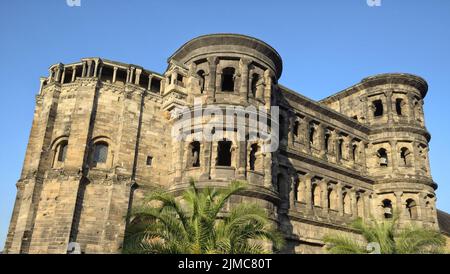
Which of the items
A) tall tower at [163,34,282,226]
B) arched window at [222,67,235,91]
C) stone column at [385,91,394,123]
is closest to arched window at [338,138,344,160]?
stone column at [385,91,394,123]

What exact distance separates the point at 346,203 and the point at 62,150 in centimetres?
1781

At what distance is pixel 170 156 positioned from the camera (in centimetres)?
Result: 2272

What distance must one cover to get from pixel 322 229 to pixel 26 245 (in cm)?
1592

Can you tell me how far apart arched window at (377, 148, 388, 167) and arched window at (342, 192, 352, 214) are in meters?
4.26

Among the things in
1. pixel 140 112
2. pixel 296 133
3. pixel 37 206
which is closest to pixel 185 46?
pixel 140 112

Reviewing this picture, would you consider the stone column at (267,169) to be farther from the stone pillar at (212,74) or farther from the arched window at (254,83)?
the stone pillar at (212,74)

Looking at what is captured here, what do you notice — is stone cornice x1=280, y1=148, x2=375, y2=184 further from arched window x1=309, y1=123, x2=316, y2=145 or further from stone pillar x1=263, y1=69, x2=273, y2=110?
stone pillar x1=263, y1=69, x2=273, y2=110

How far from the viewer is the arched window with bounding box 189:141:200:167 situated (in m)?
21.1

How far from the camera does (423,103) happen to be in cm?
3189

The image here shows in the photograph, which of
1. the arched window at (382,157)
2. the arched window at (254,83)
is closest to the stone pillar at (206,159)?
the arched window at (254,83)

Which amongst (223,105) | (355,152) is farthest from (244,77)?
(355,152)
